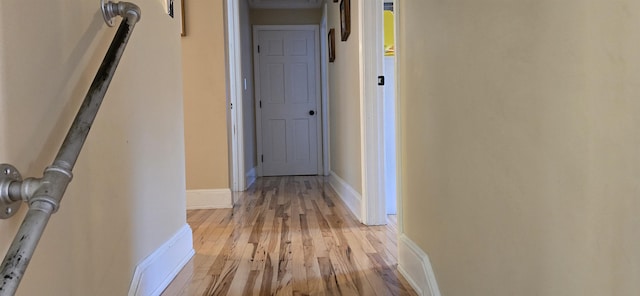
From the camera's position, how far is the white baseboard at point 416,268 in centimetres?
141

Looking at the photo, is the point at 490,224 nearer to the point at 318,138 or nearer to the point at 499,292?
the point at 499,292

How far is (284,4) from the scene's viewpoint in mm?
5875

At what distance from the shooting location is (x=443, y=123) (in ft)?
4.14

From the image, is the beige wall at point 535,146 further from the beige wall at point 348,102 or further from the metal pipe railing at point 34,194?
the beige wall at point 348,102

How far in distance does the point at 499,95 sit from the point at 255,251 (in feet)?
5.13

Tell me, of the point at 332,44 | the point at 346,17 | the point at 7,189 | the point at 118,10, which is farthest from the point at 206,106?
the point at 7,189

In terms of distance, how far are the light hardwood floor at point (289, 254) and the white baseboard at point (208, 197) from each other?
0.12m

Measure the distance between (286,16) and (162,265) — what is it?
15.8 feet

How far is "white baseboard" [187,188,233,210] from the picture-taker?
355 centimetres

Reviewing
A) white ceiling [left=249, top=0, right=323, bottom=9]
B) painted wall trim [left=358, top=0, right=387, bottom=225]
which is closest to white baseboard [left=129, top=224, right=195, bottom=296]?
painted wall trim [left=358, top=0, right=387, bottom=225]

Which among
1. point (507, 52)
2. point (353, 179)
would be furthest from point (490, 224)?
point (353, 179)

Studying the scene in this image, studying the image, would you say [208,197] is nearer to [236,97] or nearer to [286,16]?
[236,97]

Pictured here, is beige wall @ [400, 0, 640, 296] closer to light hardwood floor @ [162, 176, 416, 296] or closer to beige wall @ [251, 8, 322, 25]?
light hardwood floor @ [162, 176, 416, 296]

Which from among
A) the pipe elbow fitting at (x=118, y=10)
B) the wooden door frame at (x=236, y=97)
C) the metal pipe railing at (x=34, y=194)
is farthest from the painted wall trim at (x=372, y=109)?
the metal pipe railing at (x=34, y=194)
